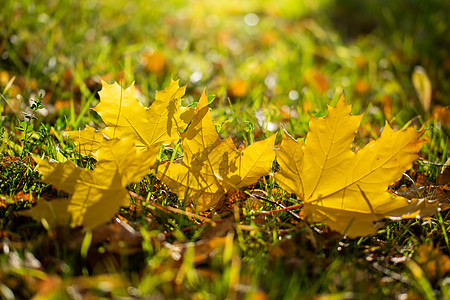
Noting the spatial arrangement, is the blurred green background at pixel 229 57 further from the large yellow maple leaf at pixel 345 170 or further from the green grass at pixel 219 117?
the large yellow maple leaf at pixel 345 170

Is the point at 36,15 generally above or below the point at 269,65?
above

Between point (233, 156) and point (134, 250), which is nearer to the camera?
point (134, 250)

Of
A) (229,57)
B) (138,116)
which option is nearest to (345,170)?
(138,116)

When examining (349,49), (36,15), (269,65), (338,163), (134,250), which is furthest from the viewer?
(349,49)

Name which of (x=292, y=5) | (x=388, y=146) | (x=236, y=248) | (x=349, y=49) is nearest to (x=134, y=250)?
(x=236, y=248)

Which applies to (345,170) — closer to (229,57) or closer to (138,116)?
(138,116)

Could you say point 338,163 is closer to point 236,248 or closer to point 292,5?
point 236,248

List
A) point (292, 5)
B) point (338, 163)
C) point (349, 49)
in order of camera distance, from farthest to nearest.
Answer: point (292, 5) → point (349, 49) → point (338, 163)
